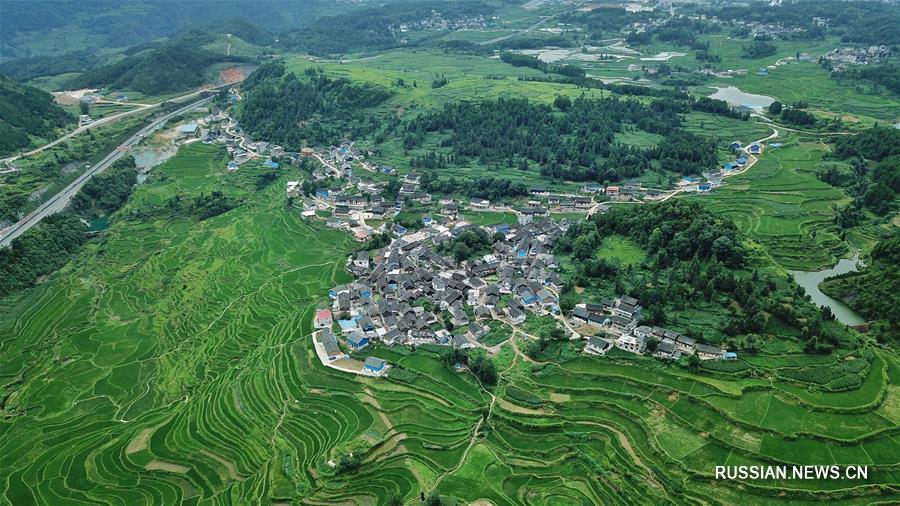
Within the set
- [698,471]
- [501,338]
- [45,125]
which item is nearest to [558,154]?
[501,338]

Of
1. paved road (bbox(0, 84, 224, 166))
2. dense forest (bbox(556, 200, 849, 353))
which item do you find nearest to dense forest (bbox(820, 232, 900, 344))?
dense forest (bbox(556, 200, 849, 353))

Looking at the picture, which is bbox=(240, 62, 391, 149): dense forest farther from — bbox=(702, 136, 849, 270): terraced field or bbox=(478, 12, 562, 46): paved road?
bbox=(478, 12, 562, 46): paved road

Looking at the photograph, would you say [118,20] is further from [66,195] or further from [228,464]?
[228,464]

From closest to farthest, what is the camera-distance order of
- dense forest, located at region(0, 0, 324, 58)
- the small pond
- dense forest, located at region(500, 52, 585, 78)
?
the small pond, dense forest, located at region(500, 52, 585, 78), dense forest, located at region(0, 0, 324, 58)

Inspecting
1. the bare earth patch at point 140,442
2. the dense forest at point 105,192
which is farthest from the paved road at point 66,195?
the bare earth patch at point 140,442

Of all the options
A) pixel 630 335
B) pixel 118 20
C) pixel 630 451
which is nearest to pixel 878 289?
pixel 630 335

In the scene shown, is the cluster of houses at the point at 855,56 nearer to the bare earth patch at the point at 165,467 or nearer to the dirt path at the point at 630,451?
the dirt path at the point at 630,451

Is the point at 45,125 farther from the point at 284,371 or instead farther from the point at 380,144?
the point at 284,371

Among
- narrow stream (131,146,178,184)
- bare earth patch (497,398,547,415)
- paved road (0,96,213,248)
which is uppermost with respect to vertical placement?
bare earth patch (497,398,547,415)
